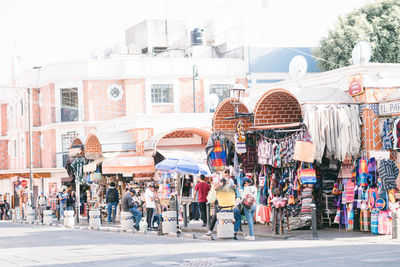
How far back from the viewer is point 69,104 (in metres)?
46.4

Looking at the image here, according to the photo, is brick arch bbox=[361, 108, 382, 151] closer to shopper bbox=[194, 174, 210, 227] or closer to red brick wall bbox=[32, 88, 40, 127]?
shopper bbox=[194, 174, 210, 227]

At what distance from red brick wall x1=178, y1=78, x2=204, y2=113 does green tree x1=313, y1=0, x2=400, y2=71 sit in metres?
7.29

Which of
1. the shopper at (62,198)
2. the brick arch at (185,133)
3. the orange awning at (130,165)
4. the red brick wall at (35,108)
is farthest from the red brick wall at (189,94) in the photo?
the orange awning at (130,165)

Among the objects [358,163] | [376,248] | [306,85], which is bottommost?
[376,248]

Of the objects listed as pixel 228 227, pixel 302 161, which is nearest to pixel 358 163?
pixel 302 161

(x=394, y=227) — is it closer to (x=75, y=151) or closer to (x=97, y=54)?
(x=75, y=151)

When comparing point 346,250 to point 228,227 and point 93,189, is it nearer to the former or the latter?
point 228,227

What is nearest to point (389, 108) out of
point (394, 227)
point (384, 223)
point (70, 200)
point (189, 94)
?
point (384, 223)

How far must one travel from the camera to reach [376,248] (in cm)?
1554

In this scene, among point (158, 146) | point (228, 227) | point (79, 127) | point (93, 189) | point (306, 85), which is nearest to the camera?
point (228, 227)

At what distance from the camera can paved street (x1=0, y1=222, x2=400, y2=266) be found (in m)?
13.6

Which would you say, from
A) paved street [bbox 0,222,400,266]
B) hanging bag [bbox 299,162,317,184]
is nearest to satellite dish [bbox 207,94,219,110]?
paved street [bbox 0,222,400,266]

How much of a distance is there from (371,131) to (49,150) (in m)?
31.5

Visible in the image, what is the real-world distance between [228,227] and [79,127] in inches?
1094
